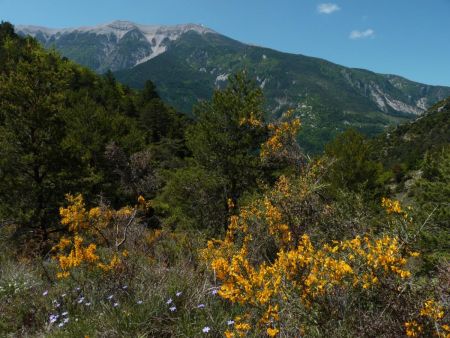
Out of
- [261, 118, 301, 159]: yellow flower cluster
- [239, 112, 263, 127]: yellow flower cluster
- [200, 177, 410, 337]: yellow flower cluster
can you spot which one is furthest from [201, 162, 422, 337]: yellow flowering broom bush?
[239, 112, 263, 127]: yellow flower cluster

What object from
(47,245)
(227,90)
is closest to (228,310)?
(47,245)

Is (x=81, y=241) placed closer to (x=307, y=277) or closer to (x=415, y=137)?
(x=307, y=277)

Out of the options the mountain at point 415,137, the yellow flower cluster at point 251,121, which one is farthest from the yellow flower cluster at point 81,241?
the mountain at point 415,137

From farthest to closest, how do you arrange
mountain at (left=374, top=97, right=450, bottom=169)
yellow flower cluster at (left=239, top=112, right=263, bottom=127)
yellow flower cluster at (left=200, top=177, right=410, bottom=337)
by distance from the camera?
1. mountain at (left=374, top=97, right=450, bottom=169)
2. yellow flower cluster at (left=239, top=112, right=263, bottom=127)
3. yellow flower cluster at (left=200, top=177, right=410, bottom=337)

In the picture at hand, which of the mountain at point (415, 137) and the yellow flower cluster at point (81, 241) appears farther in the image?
the mountain at point (415, 137)

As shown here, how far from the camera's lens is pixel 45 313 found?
478 centimetres

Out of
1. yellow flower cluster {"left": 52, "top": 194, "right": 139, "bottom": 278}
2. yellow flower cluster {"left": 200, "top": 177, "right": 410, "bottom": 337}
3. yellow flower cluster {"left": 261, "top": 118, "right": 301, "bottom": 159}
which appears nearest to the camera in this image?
yellow flower cluster {"left": 200, "top": 177, "right": 410, "bottom": 337}

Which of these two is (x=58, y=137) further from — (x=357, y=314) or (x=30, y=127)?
Result: (x=357, y=314)

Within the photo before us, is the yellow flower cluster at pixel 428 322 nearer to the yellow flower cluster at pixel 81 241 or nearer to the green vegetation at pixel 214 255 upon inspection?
the green vegetation at pixel 214 255

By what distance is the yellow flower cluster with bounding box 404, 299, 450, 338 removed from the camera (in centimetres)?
260

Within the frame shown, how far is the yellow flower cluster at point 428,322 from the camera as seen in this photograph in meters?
2.60

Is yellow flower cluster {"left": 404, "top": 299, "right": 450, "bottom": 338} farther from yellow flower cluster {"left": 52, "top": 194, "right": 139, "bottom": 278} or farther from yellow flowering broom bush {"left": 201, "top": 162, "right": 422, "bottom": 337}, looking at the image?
yellow flower cluster {"left": 52, "top": 194, "right": 139, "bottom": 278}

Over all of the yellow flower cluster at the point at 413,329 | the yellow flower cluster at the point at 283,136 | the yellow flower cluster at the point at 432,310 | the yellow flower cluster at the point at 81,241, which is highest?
the yellow flower cluster at the point at 283,136

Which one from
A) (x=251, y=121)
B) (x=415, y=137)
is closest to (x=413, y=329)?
(x=251, y=121)
